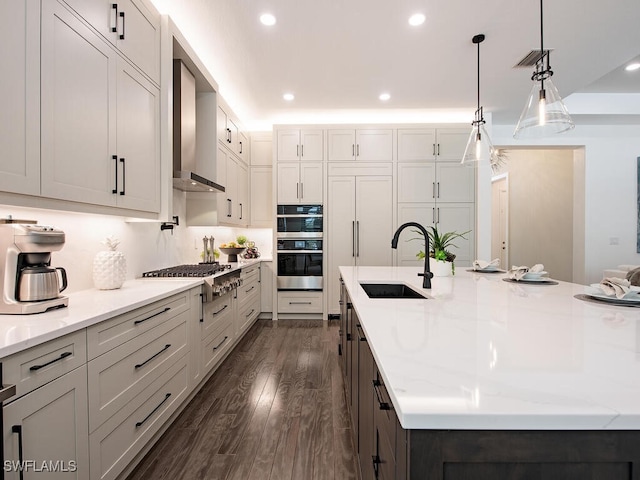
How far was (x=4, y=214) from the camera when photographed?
1.56 metres

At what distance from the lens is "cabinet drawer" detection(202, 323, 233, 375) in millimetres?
2589

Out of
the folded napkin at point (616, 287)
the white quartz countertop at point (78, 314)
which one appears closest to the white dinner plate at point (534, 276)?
the folded napkin at point (616, 287)

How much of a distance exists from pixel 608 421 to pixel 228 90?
14.9 ft

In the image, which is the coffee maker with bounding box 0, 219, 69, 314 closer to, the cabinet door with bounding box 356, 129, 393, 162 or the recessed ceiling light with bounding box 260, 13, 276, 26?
the recessed ceiling light with bounding box 260, 13, 276, 26

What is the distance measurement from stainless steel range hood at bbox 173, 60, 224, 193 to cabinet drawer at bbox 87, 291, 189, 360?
1.13 meters

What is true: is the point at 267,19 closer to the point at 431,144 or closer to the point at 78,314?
the point at 78,314

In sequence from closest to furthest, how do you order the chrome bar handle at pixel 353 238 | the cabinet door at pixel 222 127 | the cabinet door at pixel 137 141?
the cabinet door at pixel 137 141, the cabinet door at pixel 222 127, the chrome bar handle at pixel 353 238

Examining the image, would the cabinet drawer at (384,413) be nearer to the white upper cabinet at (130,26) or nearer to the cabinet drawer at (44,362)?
the cabinet drawer at (44,362)

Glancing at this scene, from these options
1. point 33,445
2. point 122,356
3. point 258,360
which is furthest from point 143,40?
point 258,360

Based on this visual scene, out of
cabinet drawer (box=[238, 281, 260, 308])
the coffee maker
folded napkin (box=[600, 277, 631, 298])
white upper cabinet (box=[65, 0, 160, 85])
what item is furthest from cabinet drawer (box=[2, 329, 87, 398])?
cabinet drawer (box=[238, 281, 260, 308])

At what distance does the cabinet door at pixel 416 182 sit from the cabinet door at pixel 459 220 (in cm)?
26

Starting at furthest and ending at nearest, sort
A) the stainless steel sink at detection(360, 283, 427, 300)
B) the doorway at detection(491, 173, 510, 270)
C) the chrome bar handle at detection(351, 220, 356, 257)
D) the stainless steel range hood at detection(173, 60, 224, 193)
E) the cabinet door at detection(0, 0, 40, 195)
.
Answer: the doorway at detection(491, 173, 510, 270)
the chrome bar handle at detection(351, 220, 356, 257)
the stainless steel range hood at detection(173, 60, 224, 193)
the stainless steel sink at detection(360, 283, 427, 300)
the cabinet door at detection(0, 0, 40, 195)

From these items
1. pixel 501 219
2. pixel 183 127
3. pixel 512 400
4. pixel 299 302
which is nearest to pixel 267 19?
pixel 183 127

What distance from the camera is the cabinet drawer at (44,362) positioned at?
0.98 m
